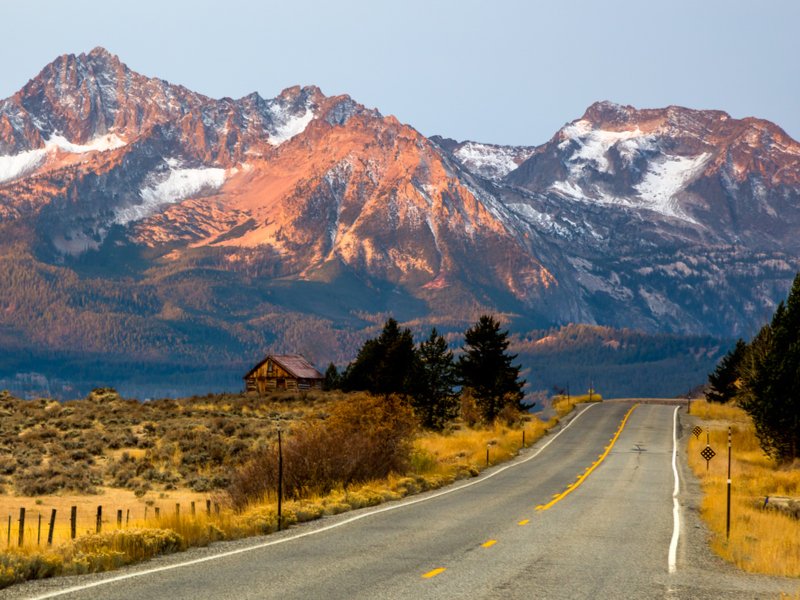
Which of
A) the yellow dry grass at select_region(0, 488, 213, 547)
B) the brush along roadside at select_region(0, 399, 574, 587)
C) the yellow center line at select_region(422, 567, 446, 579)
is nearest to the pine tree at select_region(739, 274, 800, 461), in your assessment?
the brush along roadside at select_region(0, 399, 574, 587)

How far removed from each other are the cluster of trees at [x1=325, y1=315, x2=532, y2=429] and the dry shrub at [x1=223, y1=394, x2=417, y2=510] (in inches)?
1180

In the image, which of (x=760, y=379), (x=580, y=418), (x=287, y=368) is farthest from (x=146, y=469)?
(x=287, y=368)

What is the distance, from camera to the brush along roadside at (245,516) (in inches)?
674

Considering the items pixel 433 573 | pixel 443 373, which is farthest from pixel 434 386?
pixel 433 573

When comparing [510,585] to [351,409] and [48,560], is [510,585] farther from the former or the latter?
[351,409]

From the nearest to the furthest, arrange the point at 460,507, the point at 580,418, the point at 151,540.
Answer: the point at 151,540, the point at 460,507, the point at 580,418

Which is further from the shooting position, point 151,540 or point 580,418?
point 580,418

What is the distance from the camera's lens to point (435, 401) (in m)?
73.9

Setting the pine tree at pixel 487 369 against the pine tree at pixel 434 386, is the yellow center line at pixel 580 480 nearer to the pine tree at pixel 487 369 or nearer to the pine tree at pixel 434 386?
the pine tree at pixel 487 369

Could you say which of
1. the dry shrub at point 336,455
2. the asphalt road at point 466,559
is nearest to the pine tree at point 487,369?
the dry shrub at point 336,455

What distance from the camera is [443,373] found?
2997 inches

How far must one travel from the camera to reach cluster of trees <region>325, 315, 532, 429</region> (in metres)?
73.1

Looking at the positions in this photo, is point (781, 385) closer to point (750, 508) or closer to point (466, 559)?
point (750, 508)

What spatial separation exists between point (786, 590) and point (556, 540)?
19.0 ft
